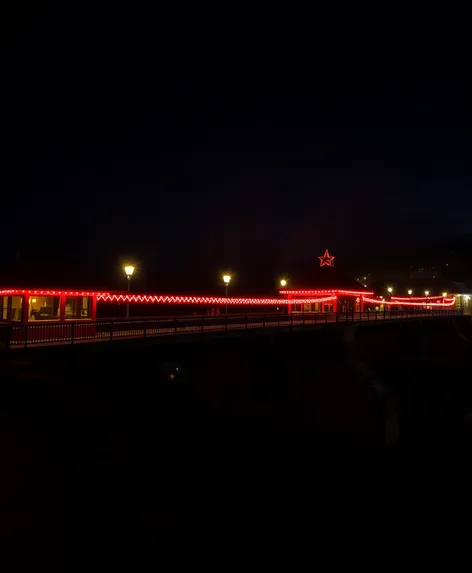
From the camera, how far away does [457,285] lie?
293ft

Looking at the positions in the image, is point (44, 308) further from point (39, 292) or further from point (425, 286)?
point (425, 286)

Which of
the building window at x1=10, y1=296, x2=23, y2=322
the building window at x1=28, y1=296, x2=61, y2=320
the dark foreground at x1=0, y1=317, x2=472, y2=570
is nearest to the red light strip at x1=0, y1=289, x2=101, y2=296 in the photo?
the building window at x1=10, y1=296, x2=23, y2=322

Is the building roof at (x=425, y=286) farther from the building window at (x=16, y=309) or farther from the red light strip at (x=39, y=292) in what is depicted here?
the building window at (x=16, y=309)

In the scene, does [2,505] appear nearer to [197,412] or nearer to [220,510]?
[220,510]

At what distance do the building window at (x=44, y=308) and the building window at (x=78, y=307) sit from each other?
48 centimetres

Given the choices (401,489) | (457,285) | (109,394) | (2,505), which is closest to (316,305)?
(401,489)

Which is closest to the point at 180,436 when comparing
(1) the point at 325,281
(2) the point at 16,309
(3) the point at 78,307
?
(3) the point at 78,307

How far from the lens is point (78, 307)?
69.2 feet

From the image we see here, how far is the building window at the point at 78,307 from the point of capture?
68.3ft

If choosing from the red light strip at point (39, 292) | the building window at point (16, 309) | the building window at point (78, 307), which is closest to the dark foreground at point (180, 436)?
the red light strip at point (39, 292)

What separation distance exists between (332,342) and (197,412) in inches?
449

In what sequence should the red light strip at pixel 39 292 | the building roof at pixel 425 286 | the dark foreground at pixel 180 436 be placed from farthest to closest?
the building roof at pixel 425 286 < the red light strip at pixel 39 292 < the dark foreground at pixel 180 436

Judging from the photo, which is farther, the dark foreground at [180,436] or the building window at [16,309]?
the building window at [16,309]

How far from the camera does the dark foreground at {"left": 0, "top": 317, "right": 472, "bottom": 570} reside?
28.2 ft
